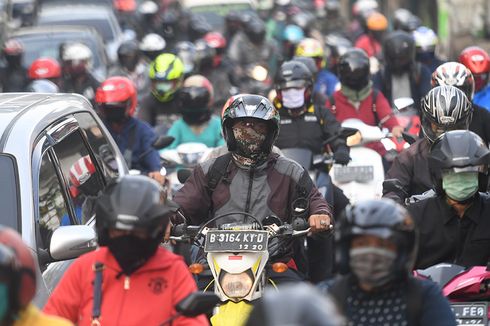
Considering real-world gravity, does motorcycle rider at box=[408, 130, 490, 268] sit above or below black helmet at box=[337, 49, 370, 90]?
below

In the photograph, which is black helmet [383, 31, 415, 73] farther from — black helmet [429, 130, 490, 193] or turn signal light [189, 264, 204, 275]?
turn signal light [189, 264, 204, 275]

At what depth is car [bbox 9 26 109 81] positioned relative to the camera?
23281mm

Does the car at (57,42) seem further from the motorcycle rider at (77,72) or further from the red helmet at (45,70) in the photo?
the red helmet at (45,70)

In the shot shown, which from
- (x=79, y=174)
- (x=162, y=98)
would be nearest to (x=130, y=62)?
(x=162, y=98)

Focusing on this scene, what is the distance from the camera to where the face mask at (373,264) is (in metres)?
5.96

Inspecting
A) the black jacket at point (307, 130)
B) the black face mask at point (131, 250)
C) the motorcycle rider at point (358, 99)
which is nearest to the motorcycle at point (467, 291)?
the black face mask at point (131, 250)

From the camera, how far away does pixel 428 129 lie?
10.9 m

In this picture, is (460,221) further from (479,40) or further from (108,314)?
(479,40)

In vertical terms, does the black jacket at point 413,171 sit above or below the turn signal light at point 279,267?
above

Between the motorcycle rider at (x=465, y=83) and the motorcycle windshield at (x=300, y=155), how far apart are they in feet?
4.15

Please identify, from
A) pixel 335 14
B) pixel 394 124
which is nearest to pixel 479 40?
pixel 335 14

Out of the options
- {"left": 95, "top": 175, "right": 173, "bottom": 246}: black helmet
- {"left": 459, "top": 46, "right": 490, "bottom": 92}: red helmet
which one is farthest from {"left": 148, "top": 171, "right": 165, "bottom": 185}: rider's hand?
{"left": 95, "top": 175, "right": 173, "bottom": 246}: black helmet

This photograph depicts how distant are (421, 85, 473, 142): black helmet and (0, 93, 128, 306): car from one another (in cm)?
222

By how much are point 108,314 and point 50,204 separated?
1.71m
